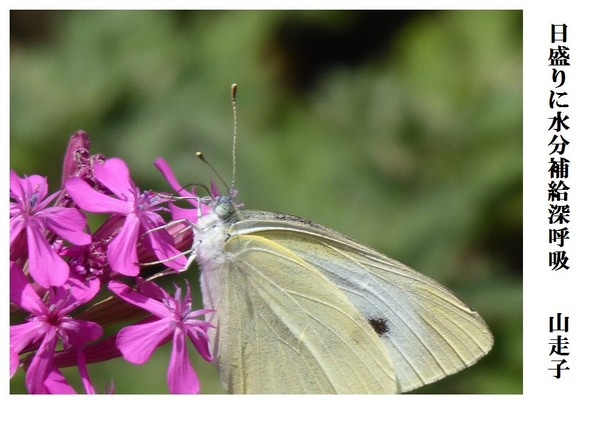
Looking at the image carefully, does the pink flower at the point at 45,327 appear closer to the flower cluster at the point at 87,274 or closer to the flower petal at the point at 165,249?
the flower cluster at the point at 87,274

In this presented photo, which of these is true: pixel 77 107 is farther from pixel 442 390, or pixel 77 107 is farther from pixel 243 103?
pixel 442 390

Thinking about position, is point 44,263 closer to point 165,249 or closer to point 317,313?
point 165,249

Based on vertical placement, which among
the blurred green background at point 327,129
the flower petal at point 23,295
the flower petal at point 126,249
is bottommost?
the flower petal at point 23,295

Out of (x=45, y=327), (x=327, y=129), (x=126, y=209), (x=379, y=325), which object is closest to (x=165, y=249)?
(x=126, y=209)

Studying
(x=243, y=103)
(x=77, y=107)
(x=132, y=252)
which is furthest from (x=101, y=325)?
(x=243, y=103)

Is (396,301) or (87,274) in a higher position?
(396,301)

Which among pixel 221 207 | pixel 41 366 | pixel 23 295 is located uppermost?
pixel 221 207

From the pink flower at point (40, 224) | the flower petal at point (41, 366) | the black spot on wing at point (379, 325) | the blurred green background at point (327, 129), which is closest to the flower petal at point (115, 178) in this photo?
the pink flower at point (40, 224)
